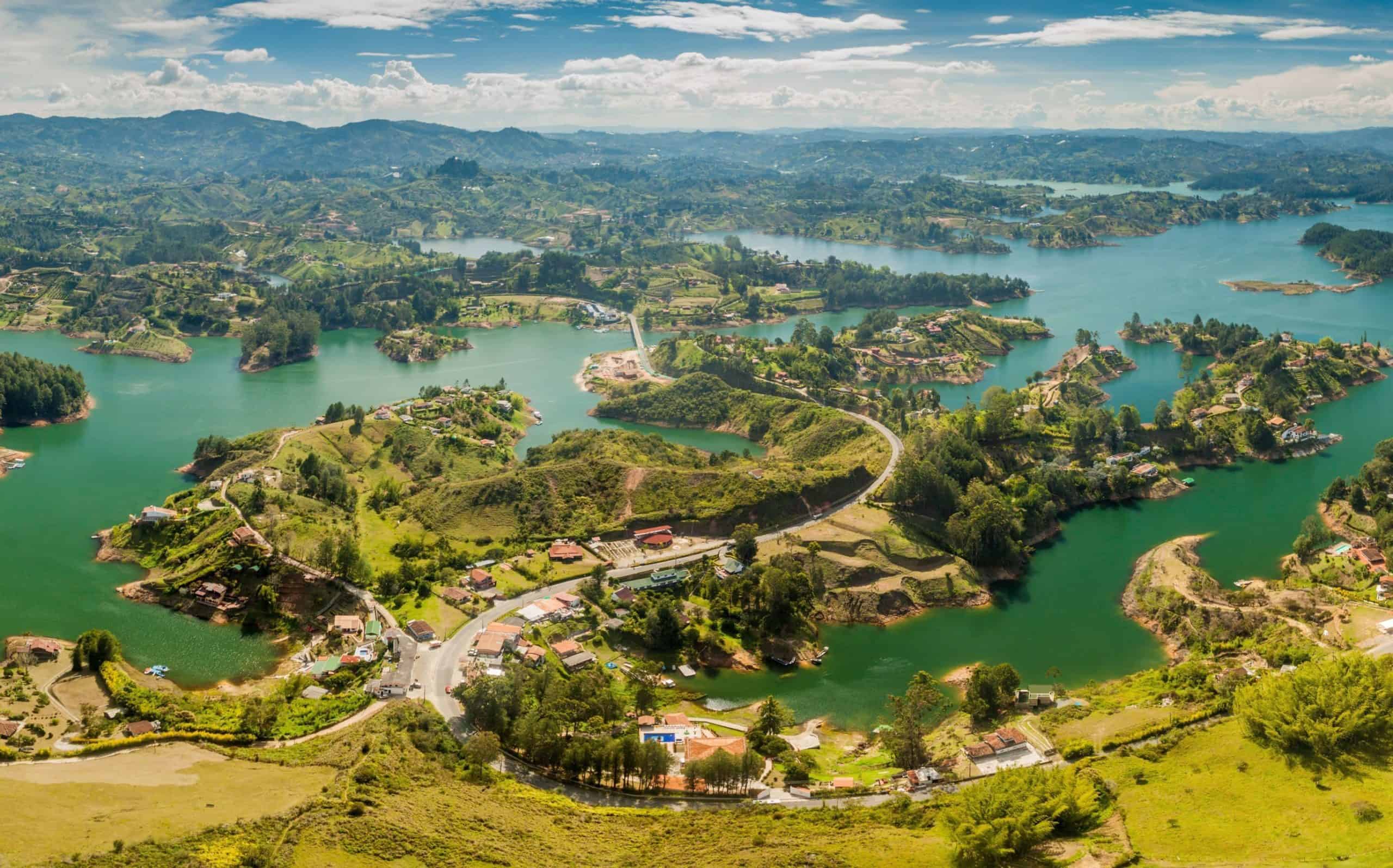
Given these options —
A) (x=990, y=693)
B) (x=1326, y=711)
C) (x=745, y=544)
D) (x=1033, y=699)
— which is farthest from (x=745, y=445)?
(x=1326, y=711)

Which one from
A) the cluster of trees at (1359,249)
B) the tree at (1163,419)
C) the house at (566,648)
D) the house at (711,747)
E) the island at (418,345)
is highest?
the cluster of trees at (1359,249)

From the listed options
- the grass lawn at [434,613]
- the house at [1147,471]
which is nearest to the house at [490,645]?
Result: the grass lawn at [434,613]

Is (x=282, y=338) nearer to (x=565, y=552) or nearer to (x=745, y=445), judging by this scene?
(x=745, y=445)

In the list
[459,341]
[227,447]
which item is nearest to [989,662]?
[227,447]

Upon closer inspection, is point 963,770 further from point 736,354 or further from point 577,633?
point 736,354

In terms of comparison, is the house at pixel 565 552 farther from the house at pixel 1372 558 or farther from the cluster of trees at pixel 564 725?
the house at pixel 1372 558

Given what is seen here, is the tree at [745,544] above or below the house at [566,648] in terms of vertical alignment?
above
